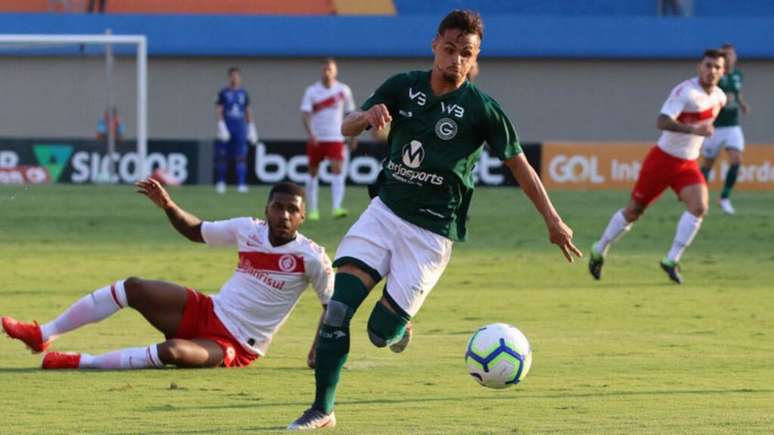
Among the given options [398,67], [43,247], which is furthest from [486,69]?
[43,247]

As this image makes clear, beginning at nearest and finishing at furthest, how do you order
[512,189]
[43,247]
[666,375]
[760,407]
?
1. [760,407]
2. [666,375]
3. [43,247]
4. [512,189]

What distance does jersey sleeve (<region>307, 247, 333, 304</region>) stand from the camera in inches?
378

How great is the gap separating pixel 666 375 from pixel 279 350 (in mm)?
2700

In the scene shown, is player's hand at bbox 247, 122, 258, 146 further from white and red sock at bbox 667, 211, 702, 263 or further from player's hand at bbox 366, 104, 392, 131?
player's hand at bbox 366, 104, 392, 131

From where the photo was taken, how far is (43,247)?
19.0 m

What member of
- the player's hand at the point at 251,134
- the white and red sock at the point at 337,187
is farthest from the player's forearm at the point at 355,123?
the player's hand at the point at 251,134

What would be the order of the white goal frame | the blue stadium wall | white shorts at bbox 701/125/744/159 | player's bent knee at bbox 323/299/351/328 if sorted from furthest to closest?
the blue stadium wall, the white goal frame, white shorts at bbox 701/125/744/159, player's bent knee at bbox 323/299/351/328

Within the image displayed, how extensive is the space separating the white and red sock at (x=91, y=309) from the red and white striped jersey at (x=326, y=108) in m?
14.2

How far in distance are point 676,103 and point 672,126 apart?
406mm

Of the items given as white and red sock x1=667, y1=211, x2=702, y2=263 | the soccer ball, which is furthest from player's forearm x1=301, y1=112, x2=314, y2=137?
the soccer ball

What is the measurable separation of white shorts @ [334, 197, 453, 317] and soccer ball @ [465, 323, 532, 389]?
1.39ft

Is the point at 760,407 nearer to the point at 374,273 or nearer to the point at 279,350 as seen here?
the point at 374,273

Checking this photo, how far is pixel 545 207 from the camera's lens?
7.60 metres

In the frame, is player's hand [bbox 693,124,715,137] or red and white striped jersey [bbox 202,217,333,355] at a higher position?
red and white striped jersey [bbox 202,217,333,355]
